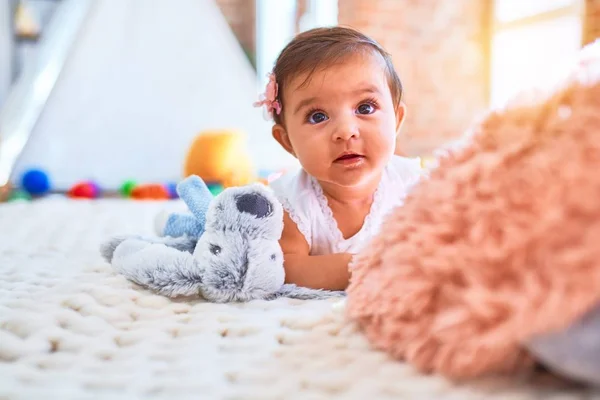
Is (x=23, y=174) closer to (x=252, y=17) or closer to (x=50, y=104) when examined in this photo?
(x=50, y=104)

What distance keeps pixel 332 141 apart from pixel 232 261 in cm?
23

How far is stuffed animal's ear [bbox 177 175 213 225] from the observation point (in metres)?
0.86

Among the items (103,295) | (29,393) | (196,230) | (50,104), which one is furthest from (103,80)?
(29,393)

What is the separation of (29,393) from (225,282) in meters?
0.31

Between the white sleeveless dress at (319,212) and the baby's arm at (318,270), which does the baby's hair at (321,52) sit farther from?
the baby's arm at (318,270)

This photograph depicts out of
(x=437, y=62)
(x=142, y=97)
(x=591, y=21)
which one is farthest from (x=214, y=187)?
(x=437, y=62)

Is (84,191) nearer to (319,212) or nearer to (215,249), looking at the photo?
(319,212)

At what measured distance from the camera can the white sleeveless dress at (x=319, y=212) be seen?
89 centimetres

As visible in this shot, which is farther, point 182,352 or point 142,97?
point 142,97

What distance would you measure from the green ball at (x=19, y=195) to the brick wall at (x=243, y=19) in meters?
2.44

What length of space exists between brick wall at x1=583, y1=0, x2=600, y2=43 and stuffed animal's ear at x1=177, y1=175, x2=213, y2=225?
1.77 m

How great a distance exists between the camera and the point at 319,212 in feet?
2.97

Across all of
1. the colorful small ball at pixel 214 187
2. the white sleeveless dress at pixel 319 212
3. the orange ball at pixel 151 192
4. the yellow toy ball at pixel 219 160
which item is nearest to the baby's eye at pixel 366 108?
the white sleeveless dress at pixel 319 212

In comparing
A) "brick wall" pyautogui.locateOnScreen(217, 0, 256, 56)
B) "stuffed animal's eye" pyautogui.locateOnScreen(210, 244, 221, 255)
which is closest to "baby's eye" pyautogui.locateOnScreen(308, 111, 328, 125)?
"stuffed animal's eye" pyautogui.locateOnScreen(210, 244, 221, 255)
